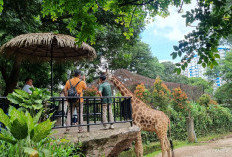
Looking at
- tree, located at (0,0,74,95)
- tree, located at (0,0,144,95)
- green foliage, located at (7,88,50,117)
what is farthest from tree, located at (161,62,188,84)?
green foliage, located at (7,88,50,117)

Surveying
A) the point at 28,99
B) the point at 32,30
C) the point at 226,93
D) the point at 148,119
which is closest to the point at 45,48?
the point at 32,30

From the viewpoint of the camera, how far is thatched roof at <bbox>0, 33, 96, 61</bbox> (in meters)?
6.01

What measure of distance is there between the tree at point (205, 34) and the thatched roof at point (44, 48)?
11.9 feet

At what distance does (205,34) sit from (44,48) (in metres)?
6.09

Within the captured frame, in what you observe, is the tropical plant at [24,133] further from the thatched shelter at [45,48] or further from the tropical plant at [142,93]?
the tropical plant at [142,93]

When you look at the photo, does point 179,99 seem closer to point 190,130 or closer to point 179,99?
point 179,99

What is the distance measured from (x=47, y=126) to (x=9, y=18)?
6498 millimetres

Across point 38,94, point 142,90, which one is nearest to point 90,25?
point 38,94

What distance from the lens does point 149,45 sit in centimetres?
3034

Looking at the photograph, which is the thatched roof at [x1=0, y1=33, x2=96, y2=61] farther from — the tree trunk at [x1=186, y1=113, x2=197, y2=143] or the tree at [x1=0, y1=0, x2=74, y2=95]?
the tree trunk at [x1=186, y1=113, x2=197, y2=143]

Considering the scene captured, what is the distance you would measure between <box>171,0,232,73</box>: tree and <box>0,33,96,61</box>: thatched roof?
3.63 metres

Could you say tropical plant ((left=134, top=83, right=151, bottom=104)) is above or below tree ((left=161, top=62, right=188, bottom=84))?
below

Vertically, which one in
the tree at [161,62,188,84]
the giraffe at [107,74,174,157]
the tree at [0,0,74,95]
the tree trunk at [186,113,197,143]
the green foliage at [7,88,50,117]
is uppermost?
the tree at [161,62,188,84]

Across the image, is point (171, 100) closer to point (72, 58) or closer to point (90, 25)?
point (72, 58)
